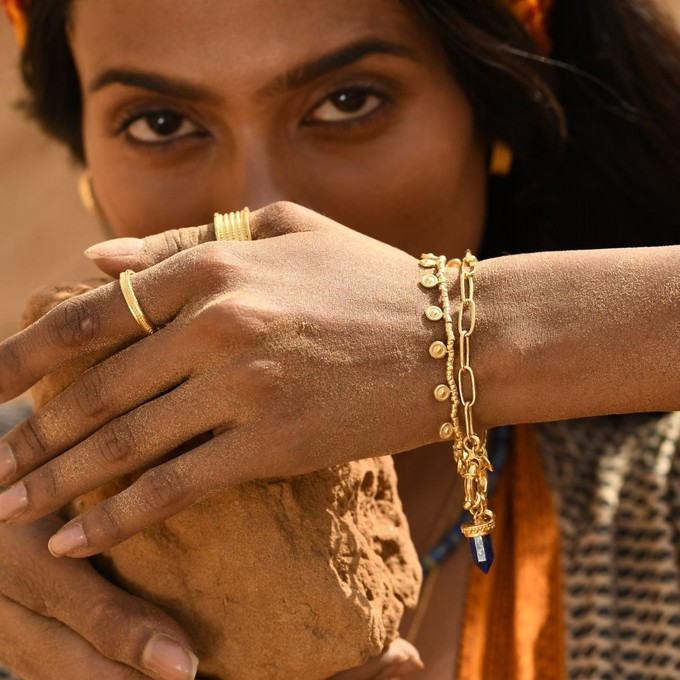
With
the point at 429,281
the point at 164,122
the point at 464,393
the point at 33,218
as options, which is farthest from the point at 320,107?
the point at 33,218

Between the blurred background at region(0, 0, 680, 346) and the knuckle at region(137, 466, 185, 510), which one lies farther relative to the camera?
the blurred background at region(0, 0, 680, 346)

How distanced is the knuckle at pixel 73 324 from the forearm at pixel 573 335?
1.48 ft

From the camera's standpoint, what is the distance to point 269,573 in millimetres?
1268

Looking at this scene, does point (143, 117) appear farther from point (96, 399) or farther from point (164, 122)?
point (96, 399)

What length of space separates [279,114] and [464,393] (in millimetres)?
761

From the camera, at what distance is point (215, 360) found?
1.16 meters

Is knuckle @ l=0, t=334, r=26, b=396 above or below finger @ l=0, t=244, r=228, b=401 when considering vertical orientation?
below

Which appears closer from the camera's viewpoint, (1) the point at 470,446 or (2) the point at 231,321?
(2) the point at 231,321

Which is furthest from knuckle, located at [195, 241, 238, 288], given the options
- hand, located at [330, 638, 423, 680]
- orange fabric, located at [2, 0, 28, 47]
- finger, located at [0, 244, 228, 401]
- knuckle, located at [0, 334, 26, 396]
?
orange fabric, located at [2, 0, 28, 47]

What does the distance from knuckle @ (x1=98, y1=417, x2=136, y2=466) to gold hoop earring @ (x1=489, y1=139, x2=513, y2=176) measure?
115 centimetres

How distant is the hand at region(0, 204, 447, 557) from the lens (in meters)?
1.16

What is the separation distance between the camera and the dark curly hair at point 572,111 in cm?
196

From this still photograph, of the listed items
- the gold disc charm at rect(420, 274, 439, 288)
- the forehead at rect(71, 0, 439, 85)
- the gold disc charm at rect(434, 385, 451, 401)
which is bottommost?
the gold disc charm at rect(434, 385, 451, 401)

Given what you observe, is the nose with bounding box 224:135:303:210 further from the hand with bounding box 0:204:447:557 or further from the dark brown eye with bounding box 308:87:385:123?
the hand with bounding box 0:204:447:557
